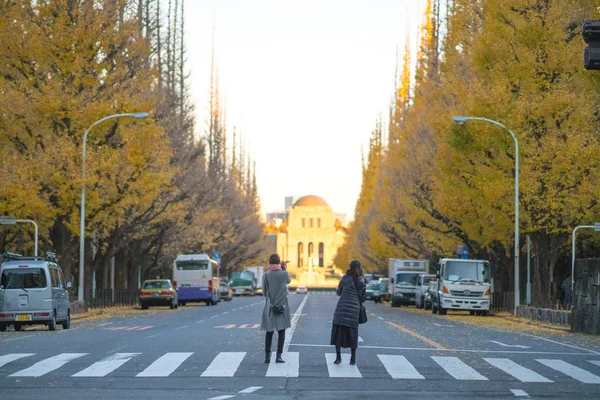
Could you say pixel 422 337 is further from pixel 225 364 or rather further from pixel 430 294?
pixel 430 294

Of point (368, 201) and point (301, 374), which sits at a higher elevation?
point (368, 201)

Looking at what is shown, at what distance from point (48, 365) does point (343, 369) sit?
4459 millimetres

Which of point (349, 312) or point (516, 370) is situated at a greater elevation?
point (349, 312)

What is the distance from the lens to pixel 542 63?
123 feet

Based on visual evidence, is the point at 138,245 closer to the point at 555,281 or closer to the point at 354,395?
the point at 555,281

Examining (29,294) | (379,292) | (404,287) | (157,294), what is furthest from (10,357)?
Result: (379,292)

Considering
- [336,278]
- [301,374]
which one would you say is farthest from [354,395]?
[336,278]

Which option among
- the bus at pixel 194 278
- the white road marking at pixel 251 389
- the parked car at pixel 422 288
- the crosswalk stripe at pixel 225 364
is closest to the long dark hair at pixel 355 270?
the crosswalk stripe at pixel 225 364

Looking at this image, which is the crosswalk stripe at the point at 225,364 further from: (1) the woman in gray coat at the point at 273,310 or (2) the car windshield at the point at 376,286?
(2) the car windshield at the point at 376,286

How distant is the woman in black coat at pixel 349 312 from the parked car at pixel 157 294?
37.5m

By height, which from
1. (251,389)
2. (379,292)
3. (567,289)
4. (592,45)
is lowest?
(379,292)

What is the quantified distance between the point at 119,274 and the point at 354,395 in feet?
165

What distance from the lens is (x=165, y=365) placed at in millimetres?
16812

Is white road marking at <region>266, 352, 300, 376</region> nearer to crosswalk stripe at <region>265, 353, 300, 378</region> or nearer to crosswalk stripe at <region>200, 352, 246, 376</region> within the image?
crosswalk stripe at <region>265, 353, 300, 378</region>
